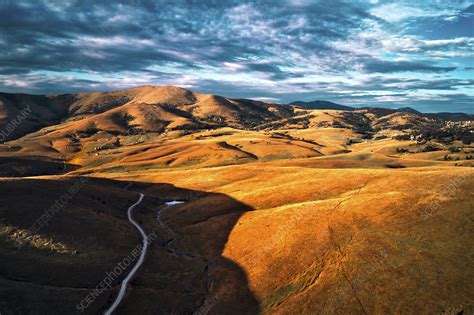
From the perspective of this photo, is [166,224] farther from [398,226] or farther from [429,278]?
[429,278]

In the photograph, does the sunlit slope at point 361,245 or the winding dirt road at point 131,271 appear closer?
the sunlit slope at point 361,245

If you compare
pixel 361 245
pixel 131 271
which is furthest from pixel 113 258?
pixel 361 245

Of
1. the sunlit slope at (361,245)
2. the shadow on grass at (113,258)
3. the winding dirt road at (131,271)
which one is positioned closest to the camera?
the sunlit slope at (361,245)

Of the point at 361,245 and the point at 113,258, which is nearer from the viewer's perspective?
the point at 361,245

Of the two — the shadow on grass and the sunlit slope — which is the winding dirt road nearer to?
the shadow on grass

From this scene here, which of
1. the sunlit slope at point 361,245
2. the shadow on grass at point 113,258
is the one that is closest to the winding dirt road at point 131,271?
the shadow on grass at point 113,258

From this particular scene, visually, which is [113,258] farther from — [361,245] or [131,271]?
[361,245]

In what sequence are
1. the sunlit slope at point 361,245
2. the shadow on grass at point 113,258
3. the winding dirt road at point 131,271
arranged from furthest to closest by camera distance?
the shadow on grass at point 113,258 → the winding dirt road at point 131,271 → the sunlit slope at point 361,245

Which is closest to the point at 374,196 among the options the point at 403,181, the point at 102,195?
the point at 403,181

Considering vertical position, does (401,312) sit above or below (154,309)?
above

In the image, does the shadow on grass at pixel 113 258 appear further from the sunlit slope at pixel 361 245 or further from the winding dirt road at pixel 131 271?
the sunlit slope at pixel 361 245

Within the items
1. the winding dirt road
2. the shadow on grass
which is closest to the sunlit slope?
the shadow on grass
